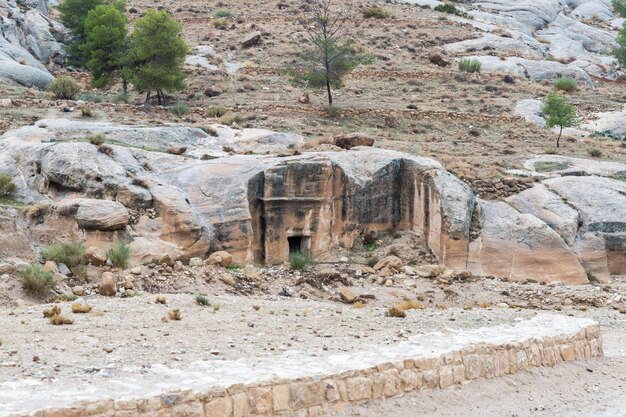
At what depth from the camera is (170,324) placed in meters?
10.7

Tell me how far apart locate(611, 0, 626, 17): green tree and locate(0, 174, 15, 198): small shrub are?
205ft

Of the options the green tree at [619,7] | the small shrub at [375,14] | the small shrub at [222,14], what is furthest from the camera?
the green tree at [619,7]

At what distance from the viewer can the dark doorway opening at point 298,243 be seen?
19312 mm

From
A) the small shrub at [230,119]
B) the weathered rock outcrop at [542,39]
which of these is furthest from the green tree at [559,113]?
the small shrub at [230,119]

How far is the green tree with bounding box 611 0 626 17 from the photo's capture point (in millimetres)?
66875

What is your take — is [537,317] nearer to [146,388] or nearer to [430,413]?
[430,413]

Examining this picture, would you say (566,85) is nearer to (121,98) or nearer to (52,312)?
(121,98)

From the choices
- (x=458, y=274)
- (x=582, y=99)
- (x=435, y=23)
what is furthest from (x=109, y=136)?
(x=435, y=23)

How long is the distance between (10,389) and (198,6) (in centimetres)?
5047

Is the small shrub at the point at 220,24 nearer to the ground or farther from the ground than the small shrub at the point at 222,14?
nearer to the ground

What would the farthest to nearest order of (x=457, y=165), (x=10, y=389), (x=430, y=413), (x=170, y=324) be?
(x=457, y=165) → (x=170, y=324) → (x=430, y=413) → (x=10, y=389)

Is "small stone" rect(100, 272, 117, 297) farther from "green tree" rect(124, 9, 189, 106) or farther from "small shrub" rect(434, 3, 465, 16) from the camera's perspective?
"small shrub" rect(434, 3, 465, 16)

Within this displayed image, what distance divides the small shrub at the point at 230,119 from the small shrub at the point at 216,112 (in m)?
1.11

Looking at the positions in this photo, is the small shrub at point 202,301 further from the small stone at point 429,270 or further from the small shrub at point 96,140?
the small shrub at point 96,140
